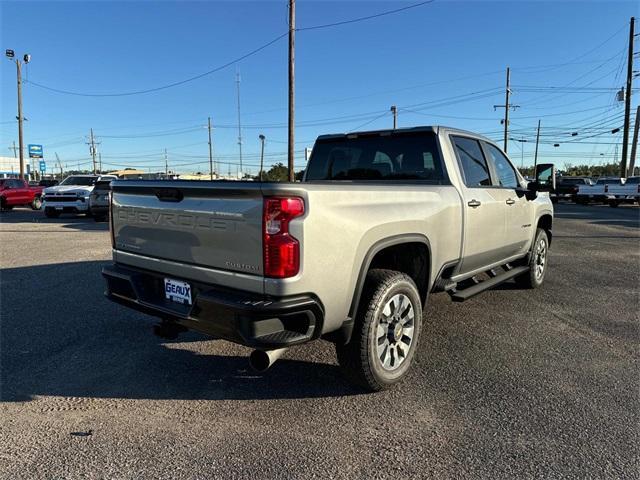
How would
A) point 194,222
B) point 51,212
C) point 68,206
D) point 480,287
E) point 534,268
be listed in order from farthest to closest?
point 51,212 < point 68,206 < point 534,268 < point 480,287 < point 194,222

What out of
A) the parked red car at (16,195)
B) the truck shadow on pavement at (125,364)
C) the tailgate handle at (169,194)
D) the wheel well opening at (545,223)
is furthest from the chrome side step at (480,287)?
the parked red car at (16,195)

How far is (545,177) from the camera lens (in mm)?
5574

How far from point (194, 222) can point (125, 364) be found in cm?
166

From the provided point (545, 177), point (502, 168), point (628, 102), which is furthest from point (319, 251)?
point (628, 102)

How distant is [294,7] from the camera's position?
19078 mm

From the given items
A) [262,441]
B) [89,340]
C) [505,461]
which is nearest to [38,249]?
[89,340]

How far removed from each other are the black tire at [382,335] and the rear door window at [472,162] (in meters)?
1.60

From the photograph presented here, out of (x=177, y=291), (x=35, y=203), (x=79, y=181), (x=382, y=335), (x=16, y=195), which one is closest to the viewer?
(x=177, y=291)

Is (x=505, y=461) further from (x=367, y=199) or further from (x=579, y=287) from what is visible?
(x=579, y=287)

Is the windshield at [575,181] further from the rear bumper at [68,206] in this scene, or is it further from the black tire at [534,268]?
the rear bumper at [68,206]

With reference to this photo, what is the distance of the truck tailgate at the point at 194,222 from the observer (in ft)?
8.99

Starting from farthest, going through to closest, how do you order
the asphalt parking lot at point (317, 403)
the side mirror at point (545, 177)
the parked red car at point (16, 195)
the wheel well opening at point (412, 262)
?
the parked red car at point (16, 195) < the side mirror at point (545, 177) < the wheel well opening at point (412, 262) < the asphalt parking lot at point (317, 403)

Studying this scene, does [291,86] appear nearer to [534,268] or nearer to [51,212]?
[51,212]

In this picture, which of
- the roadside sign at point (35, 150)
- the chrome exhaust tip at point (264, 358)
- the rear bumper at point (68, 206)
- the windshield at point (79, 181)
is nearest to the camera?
the chrome exhaust tip at point (264, 358)
